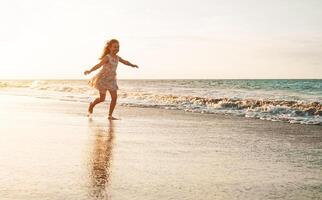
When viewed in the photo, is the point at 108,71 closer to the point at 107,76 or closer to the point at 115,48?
the point at 107,76

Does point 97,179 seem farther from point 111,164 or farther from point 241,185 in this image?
point 241,185

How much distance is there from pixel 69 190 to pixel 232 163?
1973 mm

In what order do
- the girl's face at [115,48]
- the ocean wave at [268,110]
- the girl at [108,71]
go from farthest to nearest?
the ocean wave at [268,110], the girl at [108,71], the girl's face at [115,48]

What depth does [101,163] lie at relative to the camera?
473 centimetres

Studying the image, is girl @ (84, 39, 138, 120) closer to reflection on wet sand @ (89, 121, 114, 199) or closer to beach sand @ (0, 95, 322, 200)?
beach sand @ (0, 95, 322, 200)

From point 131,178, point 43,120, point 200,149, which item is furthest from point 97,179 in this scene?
point 43,120

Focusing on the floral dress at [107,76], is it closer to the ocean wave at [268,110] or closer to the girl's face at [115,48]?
the girl's face at [115,48]

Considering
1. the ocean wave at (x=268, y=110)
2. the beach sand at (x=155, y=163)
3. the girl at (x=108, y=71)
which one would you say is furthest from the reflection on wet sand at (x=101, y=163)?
the ocean wave at (x=268, y=110)

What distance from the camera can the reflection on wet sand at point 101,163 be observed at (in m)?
3.58

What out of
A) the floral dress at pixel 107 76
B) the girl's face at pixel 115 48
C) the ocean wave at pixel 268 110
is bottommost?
the ocean wave at pixel 268 110

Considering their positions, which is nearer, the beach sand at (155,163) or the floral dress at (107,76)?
the beach sand at (155,163)

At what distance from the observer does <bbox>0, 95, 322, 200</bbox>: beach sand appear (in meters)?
3.64

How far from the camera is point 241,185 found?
3.92m

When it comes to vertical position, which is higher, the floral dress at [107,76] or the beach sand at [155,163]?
the floral dress at [107,76]
